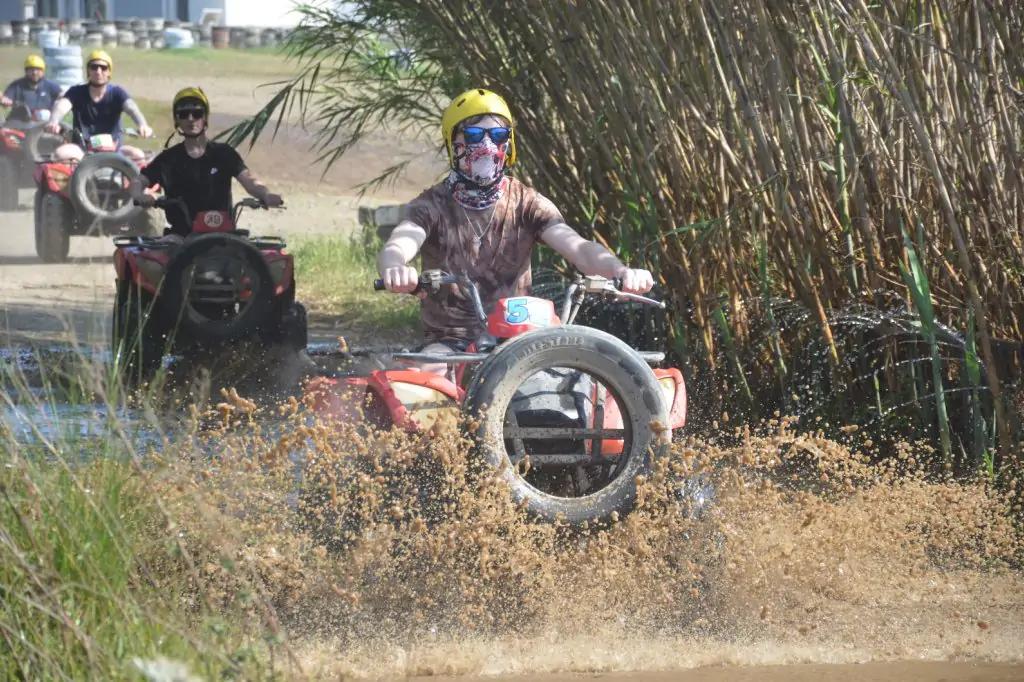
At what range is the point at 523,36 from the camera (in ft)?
22.7

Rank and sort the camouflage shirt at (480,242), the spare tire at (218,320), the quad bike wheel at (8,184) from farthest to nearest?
the quad bike wheel at (8,184), the spare tire at (218,320), the camouflage shirt at (480,242)

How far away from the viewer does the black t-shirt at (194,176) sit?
8.48 metres

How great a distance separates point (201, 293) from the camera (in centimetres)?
761

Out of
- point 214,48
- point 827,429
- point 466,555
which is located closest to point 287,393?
point 827,429

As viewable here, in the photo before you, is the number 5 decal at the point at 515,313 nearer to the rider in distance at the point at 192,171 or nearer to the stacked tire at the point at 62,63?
the rider in distance at the point at 192,171

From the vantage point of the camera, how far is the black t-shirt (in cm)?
848

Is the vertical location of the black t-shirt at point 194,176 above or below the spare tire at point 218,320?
above

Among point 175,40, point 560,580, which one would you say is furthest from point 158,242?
point 175,40

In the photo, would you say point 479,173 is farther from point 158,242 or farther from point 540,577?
point 158,242

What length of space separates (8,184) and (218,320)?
9484mm

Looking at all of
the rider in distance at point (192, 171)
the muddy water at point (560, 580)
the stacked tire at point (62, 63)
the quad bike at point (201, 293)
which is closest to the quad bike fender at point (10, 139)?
the rider in distance at point (192, 171)

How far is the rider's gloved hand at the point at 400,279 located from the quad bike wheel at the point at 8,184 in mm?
12464

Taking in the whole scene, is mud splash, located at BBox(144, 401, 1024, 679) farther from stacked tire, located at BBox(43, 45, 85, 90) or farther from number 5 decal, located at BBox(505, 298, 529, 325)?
stacked tire, located at BBox(43, 45, 85, 90)

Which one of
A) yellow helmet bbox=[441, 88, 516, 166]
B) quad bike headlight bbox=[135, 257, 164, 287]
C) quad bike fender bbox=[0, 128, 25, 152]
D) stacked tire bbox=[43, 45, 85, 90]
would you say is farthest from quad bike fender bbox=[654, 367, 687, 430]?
stacked tire bbox=[43, 45, 85, 90]
